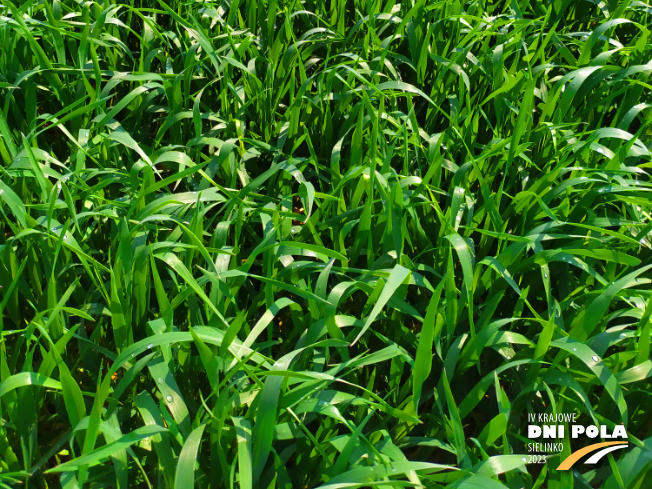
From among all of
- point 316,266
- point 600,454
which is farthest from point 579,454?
point 316,266

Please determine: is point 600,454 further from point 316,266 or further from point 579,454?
point 316,266

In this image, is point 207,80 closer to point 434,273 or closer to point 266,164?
point 266,164

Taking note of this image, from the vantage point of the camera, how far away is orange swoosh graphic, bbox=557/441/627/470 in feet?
3.17

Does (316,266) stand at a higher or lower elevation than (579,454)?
higher

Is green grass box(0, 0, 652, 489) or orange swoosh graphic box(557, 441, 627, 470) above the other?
green grass box(0, 0, 652, 489)

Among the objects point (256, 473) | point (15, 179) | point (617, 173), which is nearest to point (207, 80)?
point (15, 179)

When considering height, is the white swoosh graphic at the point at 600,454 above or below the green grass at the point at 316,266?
below

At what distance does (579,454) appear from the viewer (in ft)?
3.26

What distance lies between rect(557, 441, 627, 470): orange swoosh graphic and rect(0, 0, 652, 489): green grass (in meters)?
0.01

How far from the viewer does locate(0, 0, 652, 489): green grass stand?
3.13 feet

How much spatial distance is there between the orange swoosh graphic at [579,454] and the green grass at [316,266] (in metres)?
0.01

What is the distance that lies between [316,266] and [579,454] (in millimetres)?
522

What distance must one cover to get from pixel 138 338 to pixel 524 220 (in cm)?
78

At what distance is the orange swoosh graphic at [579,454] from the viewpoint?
97 centimetres
